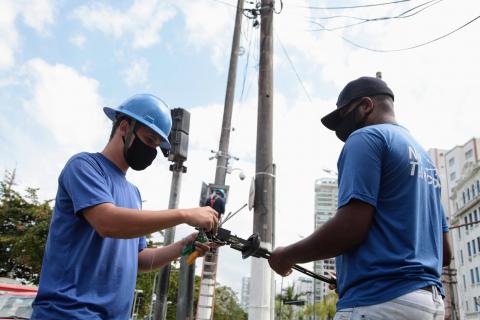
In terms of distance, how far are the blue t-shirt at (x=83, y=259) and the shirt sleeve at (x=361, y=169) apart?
120 centimetres

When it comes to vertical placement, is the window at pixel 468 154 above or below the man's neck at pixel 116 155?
above

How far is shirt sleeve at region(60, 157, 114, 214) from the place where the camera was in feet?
6.91

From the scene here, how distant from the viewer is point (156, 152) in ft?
8.78

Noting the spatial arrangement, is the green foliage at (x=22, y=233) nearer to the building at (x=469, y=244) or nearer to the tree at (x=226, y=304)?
the tree at (x=226, y=304)

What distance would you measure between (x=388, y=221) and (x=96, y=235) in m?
1.46

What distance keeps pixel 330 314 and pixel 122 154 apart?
61.0m

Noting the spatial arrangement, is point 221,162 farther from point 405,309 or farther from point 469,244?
point 469,244

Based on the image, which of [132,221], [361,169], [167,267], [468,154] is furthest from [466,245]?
[132,221]

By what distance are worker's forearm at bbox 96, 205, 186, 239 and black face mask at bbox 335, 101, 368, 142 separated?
3.52 feet

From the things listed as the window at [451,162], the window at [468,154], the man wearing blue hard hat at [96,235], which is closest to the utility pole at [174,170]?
the man wearing blue hard hat at [96,235]

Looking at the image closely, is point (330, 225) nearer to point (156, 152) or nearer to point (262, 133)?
point (156, 152)

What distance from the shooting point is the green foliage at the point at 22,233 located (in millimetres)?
20172

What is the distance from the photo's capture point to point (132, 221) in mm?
2104

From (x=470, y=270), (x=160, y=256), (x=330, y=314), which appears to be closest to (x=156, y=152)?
(x=160, y=256)
